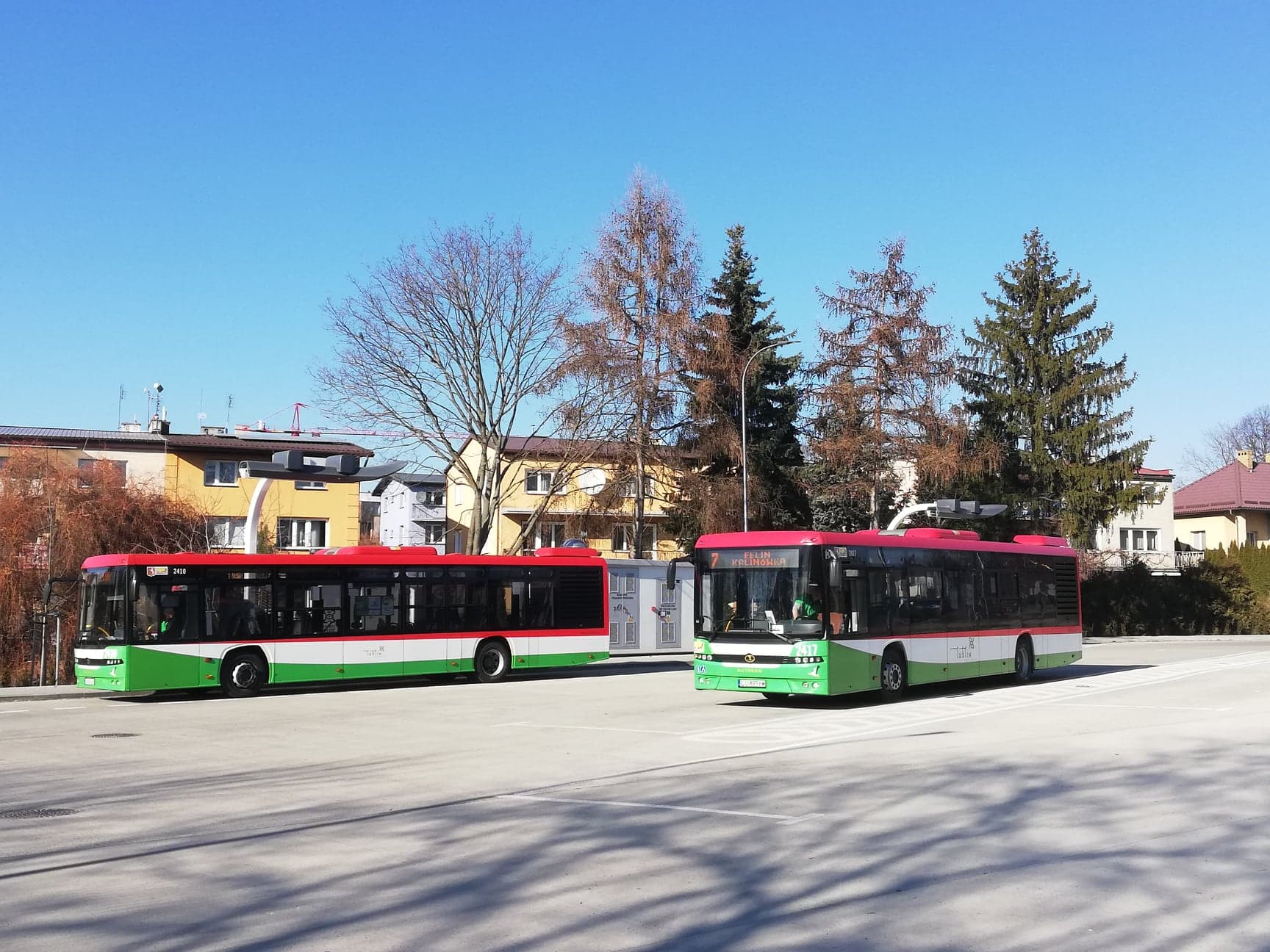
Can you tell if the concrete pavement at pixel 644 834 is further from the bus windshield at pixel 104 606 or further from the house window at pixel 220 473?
the house window at pixel 220 473

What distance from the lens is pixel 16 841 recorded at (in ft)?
30.3

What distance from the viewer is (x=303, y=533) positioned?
6138cm

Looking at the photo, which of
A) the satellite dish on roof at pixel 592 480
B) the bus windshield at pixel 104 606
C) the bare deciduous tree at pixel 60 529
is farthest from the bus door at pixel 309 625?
the satellite dish on roof at pixel 592 480

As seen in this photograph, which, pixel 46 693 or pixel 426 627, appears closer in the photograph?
pixel 46 693

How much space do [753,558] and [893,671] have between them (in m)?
3.43

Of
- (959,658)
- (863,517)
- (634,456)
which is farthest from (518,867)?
(863,517)

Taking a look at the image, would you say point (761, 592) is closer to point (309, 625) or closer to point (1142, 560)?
point (309, 625)

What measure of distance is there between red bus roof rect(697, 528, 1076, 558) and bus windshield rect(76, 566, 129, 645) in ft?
34.7

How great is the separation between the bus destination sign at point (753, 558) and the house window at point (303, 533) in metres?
43.5

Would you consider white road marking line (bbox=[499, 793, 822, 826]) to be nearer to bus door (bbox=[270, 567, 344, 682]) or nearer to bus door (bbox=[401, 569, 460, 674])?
bus door (bbox=[270, 567, 344, 682])

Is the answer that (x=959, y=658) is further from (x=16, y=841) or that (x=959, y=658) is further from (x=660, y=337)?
(x=660, y=337)

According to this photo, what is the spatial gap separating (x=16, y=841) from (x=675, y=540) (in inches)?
1461

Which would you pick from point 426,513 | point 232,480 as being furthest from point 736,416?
point 426,513

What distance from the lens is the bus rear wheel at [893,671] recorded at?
69.0 feet
